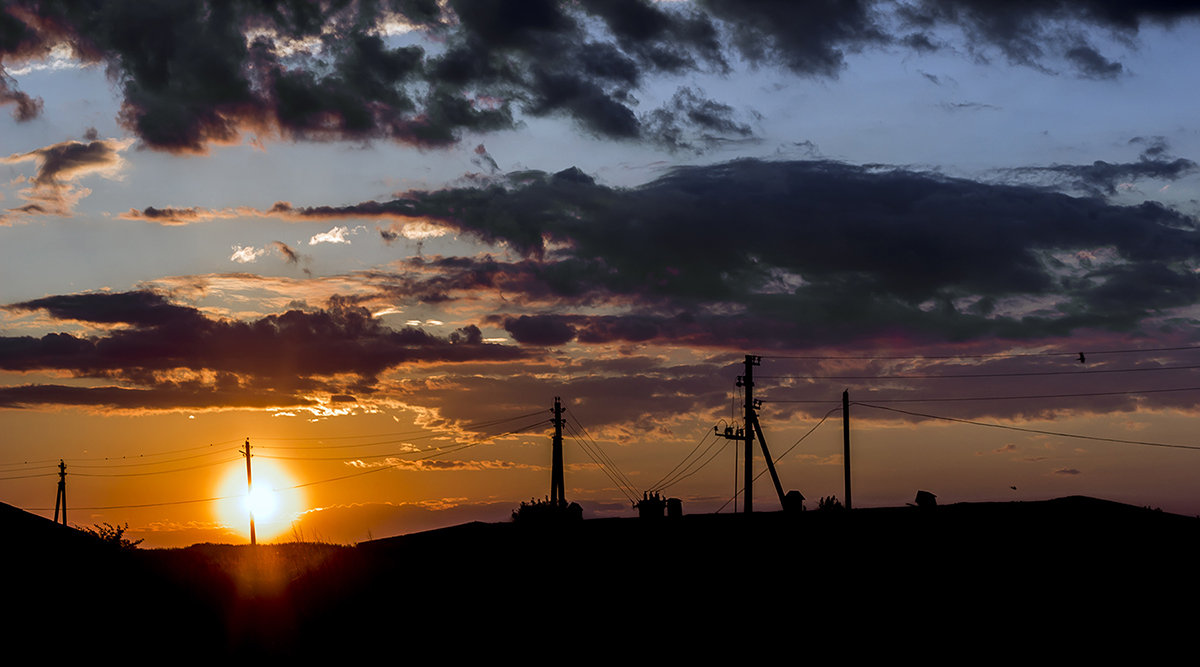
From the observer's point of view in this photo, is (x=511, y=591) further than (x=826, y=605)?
Yes

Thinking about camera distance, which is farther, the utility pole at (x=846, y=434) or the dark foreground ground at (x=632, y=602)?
the utility pole at (x=846, y=434)

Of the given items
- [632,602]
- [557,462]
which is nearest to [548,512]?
[557,462]

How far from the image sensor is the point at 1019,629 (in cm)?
1838

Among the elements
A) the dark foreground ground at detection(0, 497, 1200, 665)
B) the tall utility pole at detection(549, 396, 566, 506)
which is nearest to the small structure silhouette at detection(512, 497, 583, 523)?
the tall utility pole at detection(549, 396, 566, 506)

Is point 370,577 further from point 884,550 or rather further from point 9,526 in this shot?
point 884,550

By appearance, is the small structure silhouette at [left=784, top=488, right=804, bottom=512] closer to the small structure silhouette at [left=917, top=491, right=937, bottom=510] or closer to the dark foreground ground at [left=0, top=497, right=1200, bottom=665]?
the small structure silhouette at [left=917, top=491, right=937, bottom=510]

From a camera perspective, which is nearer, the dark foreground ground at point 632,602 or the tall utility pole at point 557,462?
the dark foreground ground at point 632,602

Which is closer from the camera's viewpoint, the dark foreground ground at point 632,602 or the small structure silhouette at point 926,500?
the dark foreground ground at point 632,602

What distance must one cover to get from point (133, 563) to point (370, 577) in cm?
550

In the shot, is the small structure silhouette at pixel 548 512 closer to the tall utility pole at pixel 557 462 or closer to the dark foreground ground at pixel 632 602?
the tall utility pole at pixel 557 462

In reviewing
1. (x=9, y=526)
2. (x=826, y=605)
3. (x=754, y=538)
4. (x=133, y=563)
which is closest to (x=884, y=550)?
(x=754, y=538)

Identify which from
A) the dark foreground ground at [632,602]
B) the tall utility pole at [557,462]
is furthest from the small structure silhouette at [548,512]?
the dark foreground ground at [632,602]

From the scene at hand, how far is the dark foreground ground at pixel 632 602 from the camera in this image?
683 inches

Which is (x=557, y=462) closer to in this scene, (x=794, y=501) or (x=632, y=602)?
(x=794, y=501)
